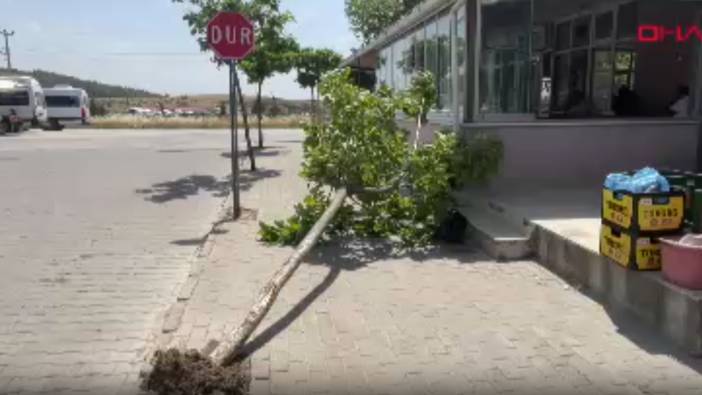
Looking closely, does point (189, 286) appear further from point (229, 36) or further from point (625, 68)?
point (625, 68)

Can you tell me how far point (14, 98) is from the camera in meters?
34.3

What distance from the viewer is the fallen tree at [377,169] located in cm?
751

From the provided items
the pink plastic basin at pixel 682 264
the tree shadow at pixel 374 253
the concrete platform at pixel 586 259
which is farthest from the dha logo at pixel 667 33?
the pink plastic basin at pixel 682 264

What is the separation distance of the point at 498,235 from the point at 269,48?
33.2ft

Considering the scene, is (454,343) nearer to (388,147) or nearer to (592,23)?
(388,147)

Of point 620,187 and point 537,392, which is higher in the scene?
point 620,187

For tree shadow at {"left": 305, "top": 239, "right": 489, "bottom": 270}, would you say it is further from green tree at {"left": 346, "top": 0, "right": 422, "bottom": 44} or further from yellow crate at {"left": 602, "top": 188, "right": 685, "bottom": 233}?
→ green tree at {"left": 346, "top": 0, "right": 422, "bottom": 44}

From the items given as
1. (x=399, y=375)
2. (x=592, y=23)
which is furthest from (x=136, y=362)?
(x=592, y=23)

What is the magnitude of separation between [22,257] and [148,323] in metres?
3.06

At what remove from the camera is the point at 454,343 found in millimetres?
4578

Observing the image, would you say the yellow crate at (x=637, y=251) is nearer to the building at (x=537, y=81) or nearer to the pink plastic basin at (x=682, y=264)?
the pink plastic basin at (x=682, y=264)

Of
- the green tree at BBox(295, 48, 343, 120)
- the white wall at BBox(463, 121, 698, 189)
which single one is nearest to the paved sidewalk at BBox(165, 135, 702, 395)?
the white wall at BBox(463, 121, 698, 189)

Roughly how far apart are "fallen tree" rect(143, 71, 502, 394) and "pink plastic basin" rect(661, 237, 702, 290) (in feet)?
10.8

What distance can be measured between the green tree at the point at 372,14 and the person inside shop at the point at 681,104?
1927 centimetres
